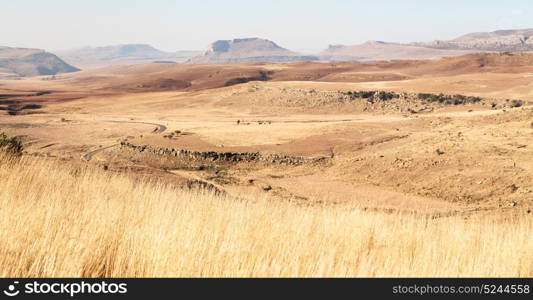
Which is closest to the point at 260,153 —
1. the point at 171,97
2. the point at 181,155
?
the point at 181,155

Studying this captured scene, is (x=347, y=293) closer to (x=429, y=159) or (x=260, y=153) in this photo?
(x=429, y=159)

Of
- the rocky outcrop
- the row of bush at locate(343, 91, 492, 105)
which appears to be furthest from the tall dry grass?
the row of bush at locate(343, 91, 492, 105)

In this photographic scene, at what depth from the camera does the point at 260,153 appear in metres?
37.2

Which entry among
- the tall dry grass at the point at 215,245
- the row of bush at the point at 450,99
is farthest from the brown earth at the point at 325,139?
the tall dry grass at the point at 215,245

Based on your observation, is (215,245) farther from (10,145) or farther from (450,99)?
(450,99)

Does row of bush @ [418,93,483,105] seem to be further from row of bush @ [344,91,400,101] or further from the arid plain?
row of bush @ [344,91,400,101]

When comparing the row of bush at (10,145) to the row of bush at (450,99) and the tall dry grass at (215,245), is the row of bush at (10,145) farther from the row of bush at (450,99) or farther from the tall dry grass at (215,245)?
the row of bush at (450,99)

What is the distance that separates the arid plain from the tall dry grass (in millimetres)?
171

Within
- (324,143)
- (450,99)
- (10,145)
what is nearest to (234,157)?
(324,143)

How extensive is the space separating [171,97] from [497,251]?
267 ft

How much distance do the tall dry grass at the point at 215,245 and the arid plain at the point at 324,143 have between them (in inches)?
6.7

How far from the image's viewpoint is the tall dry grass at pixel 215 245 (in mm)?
4582

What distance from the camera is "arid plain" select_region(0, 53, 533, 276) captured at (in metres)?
24.0

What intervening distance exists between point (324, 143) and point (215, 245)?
35563 mm
